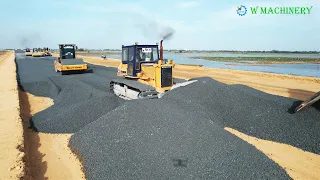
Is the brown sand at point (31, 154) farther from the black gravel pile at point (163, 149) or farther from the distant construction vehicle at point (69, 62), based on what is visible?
the distant construction vehicle at point (69, 62)

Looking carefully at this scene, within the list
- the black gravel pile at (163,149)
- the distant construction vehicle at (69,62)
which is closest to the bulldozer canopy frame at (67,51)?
the distant construction vehicle at (69,62)

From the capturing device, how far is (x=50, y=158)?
273 inches

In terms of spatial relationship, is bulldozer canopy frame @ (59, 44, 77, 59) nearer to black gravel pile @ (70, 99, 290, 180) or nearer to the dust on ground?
the dust on ground

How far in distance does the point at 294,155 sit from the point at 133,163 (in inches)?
172

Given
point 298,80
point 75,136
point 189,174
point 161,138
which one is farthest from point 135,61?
point 298,80

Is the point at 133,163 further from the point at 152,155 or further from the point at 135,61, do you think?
the point at 135,61

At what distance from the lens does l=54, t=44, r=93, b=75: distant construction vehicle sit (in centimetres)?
2141

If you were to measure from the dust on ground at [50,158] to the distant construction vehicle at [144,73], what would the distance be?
11.9 feet

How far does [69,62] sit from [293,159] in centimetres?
1922

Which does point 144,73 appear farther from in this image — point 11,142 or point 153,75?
point 11,142

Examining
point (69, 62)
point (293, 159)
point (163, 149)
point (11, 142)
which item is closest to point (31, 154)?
point (11, 142)

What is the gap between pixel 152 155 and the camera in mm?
5949

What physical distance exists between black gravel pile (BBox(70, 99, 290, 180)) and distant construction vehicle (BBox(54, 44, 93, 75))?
14707 mm

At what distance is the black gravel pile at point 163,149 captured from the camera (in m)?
5.38
